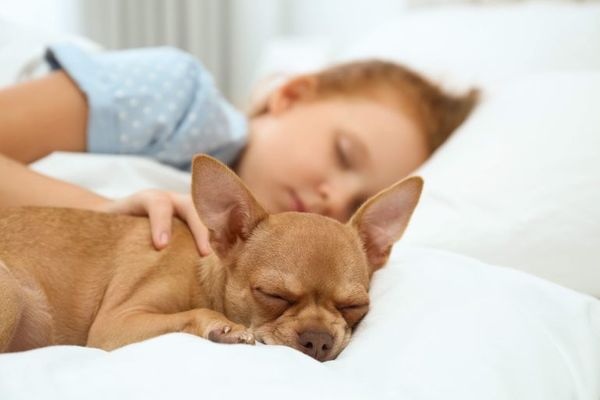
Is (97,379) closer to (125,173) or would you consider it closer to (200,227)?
(200,227)

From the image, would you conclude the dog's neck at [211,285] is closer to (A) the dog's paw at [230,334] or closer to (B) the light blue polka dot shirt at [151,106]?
(A) the dog's paw at [230,334]

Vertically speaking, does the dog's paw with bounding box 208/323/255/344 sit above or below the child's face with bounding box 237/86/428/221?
above

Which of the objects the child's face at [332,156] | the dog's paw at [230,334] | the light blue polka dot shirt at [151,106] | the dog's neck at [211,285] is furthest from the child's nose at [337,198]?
the dog's paw at [230,334]

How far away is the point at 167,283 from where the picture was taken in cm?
136

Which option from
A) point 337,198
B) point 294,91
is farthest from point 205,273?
point 294,91

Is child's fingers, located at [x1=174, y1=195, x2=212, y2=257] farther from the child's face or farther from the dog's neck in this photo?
the child's face

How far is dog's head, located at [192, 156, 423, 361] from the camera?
122cm

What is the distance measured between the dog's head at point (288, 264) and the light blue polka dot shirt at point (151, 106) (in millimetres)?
871

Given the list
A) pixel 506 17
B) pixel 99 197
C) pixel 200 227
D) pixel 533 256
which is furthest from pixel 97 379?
pixel 506 17

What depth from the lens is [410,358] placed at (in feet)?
3.26

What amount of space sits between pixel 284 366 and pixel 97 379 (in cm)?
25

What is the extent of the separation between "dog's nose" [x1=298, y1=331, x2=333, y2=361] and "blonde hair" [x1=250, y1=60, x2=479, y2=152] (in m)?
1.40

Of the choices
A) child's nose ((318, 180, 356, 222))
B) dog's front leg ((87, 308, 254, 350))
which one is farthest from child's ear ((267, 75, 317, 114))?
dog's front leg ((87, 308, 254, 350))

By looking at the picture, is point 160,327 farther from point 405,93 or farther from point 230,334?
point 405,93
